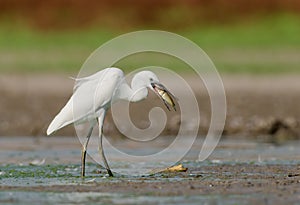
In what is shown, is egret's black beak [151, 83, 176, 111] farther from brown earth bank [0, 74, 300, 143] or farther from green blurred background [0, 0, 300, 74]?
green blurred background [0, 0, 300, 74]

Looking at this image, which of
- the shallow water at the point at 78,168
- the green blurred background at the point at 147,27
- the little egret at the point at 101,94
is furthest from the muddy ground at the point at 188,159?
the green blurred background at the point at 147,27

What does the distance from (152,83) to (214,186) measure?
159 cm

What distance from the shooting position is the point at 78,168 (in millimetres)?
12805

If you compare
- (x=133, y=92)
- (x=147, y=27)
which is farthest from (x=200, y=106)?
(x=147, y=27)

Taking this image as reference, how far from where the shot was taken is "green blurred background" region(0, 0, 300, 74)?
30.8m

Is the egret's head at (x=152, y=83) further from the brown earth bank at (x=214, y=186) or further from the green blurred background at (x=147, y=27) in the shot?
the green blurred background at (x=147, y=27)

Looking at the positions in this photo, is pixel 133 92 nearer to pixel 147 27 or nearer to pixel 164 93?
pixel 164 93

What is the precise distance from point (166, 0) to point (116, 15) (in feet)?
7.64

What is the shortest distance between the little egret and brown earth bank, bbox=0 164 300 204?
93 centimetres

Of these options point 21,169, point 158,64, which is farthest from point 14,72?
point 21,169

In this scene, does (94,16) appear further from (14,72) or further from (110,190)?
(110,190)

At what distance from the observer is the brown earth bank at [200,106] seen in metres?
17.8

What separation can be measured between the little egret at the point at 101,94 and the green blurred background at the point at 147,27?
16.9 m

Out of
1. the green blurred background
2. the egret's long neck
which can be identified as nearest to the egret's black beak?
the egret's long neck
